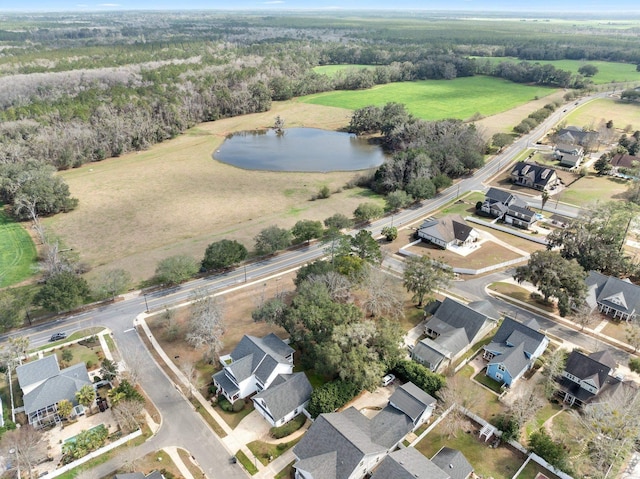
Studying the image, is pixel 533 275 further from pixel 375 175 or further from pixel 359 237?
pixel 375 175

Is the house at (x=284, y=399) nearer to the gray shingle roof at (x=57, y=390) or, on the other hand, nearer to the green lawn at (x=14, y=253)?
the gray shingle roof at (x=57, y=390)

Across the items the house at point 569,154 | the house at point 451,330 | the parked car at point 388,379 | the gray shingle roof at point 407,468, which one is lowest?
the parked car at point 388,379

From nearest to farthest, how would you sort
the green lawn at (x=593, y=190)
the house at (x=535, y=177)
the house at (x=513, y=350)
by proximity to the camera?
the house at (x=513, y=350)
the green lawn at (x=593, y=190)
the house at (x=535, y=177)

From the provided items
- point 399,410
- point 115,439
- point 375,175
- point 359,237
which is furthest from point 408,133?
→ point 115,439

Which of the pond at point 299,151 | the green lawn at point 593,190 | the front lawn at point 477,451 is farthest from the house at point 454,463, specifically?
the pond at point 299,151

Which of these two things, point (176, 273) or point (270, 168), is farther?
point (270, 168)

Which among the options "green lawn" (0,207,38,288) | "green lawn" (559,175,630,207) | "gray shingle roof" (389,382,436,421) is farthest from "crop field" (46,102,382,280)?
"green lawn" (559,175,630,207)

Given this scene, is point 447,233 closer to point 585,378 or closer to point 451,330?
point 451,330
